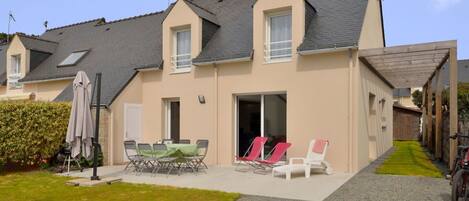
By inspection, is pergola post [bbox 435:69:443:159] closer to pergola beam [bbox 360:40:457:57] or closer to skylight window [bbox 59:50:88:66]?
pergola beam [bbox 360:40:457:57]

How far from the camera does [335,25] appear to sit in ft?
45.4

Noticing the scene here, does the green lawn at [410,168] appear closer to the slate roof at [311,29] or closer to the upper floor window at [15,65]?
the slate roof at [311,29]

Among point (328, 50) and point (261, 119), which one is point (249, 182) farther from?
point (328, 50)

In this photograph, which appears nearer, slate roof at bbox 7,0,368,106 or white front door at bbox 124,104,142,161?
slate roof at bbox 7,0,368,106

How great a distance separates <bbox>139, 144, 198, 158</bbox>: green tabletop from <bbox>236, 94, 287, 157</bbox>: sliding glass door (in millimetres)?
→ 2909

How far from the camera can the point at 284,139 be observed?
49.2 ft

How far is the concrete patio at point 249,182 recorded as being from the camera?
9516 millimetres

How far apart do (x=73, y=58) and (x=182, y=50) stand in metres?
7.55

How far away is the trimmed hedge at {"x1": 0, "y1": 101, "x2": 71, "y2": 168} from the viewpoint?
12734 mm

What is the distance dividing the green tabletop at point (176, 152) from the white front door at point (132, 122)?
350cm

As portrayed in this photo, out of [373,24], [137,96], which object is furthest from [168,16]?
[373,24]

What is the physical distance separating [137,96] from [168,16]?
142 inches

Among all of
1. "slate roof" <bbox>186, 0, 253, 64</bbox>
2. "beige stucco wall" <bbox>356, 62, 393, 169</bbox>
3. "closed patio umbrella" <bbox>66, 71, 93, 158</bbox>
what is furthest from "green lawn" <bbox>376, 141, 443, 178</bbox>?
"closed patio umbrella" <bbox>66, 71, 93, 158</bbox>

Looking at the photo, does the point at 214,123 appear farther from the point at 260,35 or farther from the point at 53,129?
the point at 53,129
